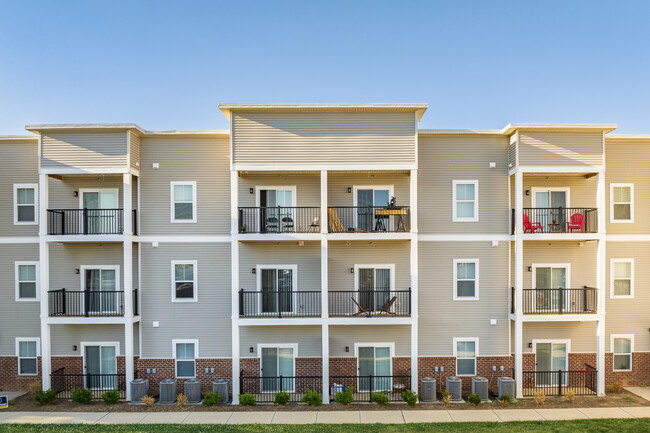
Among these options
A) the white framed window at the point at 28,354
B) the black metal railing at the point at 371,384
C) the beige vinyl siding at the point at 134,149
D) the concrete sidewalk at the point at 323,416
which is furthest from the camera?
the white framed window at the point at 28,354

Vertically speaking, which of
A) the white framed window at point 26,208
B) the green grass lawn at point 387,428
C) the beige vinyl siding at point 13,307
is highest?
the white framed window at point 26,208

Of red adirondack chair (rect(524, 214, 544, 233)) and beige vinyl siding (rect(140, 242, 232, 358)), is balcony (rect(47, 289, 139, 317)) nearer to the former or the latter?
beige vinyl siding (rect(140, 242, 232, 358))

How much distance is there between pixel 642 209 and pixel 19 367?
23437mm

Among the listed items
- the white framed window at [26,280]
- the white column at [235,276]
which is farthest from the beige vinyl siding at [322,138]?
the white framed window at [26,280]

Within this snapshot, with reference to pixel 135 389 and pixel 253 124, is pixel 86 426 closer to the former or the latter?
pixel 135 389

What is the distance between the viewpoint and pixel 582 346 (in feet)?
48.0

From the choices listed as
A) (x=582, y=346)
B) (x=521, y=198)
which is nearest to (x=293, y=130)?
(x=521, y=198)

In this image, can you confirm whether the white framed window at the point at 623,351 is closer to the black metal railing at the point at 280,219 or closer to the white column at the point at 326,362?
the white column at the point at 326,362

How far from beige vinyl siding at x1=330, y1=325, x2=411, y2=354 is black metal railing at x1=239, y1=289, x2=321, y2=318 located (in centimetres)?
108

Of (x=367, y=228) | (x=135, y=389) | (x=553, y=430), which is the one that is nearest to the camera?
(x=553, y=430)

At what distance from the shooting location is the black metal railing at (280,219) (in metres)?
14.3

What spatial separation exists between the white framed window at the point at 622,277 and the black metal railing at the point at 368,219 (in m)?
7.87

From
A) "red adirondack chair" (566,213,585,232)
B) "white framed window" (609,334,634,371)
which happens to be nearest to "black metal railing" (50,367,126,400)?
"red adirondack chair" (566,213,585,232)

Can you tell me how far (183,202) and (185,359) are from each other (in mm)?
5568
